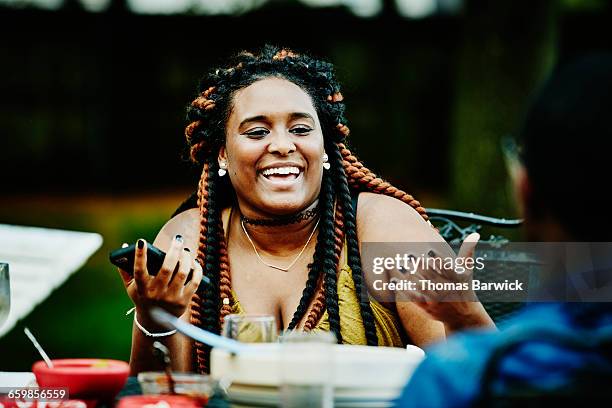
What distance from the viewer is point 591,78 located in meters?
1.37

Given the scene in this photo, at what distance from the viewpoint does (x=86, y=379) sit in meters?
2.02

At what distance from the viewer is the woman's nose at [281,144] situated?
3.24 meters

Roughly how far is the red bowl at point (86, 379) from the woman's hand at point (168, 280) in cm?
47

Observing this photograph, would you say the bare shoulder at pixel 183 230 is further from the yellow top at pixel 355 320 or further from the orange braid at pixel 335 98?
the orange braid at pixel 335 98

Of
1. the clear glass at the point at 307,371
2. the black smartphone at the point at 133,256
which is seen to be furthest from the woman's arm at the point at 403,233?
the clear glass at the point at 307,371

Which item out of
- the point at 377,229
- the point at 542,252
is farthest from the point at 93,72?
the point at 542,252

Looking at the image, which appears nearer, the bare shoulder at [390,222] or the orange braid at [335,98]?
the bare shoulder at [390,222]

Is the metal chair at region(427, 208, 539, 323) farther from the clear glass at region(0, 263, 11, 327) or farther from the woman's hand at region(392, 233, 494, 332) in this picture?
the clear glass at region(0, 263, 11, 327)

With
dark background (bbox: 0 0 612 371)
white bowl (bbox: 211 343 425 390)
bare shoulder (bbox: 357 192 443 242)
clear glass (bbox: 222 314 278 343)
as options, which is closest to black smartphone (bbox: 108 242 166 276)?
clear glass (bbox: 222 314 278 343)

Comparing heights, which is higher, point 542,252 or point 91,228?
point 91,228

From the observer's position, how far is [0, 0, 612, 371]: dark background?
9758mm

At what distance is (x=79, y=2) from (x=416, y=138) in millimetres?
3587

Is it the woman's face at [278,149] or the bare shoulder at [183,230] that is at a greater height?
the woman's face at [278,149]

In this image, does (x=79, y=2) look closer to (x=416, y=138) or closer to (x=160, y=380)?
(x=416, y=138)
